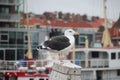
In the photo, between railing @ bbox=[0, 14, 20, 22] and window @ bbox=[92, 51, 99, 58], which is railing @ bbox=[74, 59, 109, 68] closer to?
window @ bbox=[92, 51, 99, 58]

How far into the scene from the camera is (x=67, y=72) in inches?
434

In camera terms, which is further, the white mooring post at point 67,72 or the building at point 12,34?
the building at point 12,34

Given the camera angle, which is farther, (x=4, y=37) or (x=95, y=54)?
(x=4, y=37)

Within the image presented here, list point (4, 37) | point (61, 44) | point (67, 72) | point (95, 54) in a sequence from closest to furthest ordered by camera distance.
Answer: point (67, 72) < point (61, 44) < point (95, 54) < point (4, 37)

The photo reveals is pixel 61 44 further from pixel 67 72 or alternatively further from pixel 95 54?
pixel 95 54

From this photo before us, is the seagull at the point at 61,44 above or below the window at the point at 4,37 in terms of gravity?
above

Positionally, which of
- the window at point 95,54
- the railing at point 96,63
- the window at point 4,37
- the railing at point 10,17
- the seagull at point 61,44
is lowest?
the railing at point 96,63

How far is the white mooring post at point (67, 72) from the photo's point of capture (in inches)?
429

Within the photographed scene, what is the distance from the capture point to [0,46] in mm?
50281

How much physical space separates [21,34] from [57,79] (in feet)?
135

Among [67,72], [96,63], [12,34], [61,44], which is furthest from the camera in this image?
[12,34]

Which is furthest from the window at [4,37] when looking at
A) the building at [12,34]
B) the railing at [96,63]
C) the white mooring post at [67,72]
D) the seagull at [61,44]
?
the white mooring post at [67,72]

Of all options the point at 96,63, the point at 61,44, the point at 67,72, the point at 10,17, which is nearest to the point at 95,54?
the point at 96,63

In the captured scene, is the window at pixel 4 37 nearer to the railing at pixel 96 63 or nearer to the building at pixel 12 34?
the building at pixel 12 34
